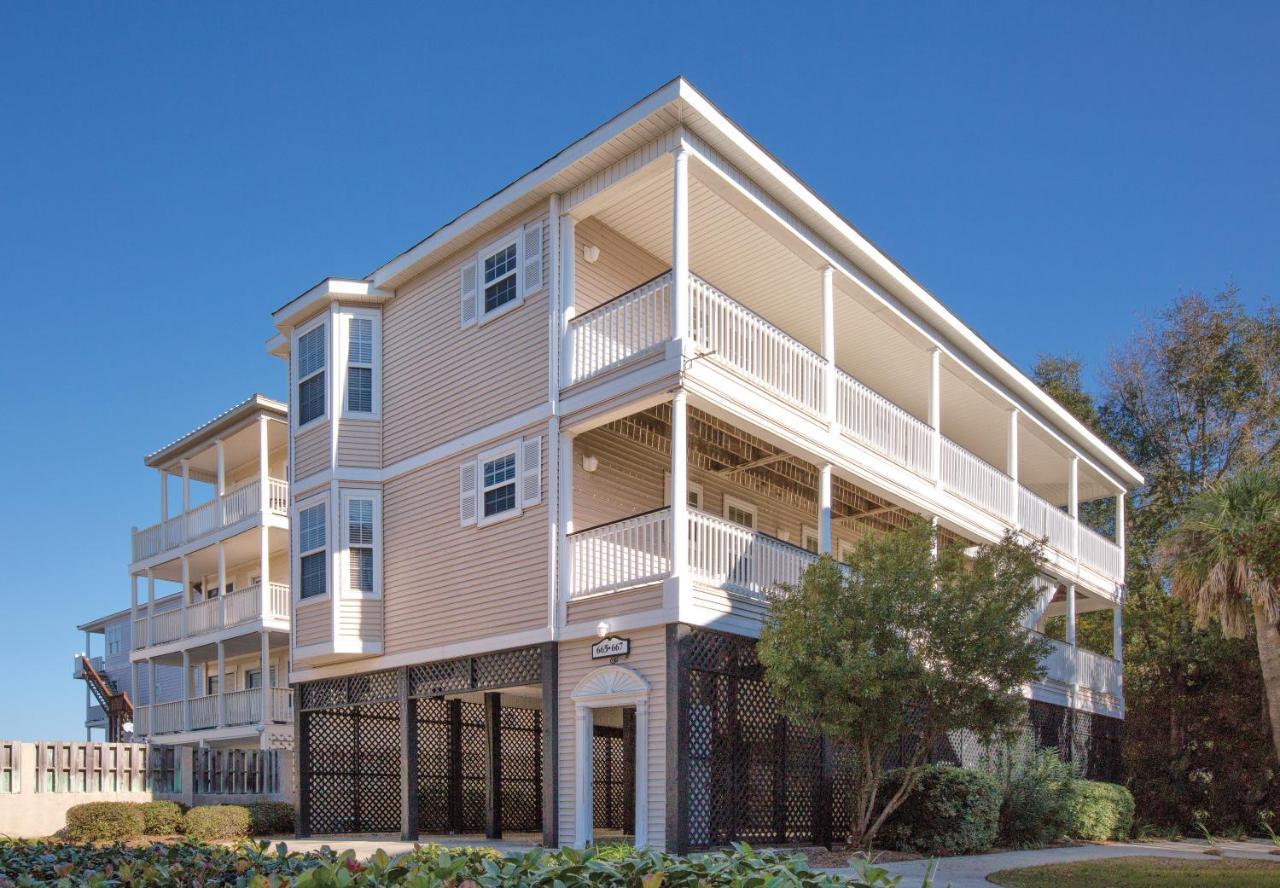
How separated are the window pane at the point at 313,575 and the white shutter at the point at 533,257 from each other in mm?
5970

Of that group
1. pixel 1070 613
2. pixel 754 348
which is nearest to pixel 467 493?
pixel 754 348

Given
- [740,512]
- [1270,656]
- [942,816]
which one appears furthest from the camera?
[1270,656]

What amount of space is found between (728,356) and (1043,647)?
5480 mm

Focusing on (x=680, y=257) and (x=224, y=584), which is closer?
(x=680, y=257)

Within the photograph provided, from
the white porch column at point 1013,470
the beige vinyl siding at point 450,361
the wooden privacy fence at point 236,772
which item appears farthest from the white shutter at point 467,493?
the white porch column at point 1013,470

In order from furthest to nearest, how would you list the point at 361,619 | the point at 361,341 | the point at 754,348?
the point at 361,341 < the point at 361,619 < the point at 754,348

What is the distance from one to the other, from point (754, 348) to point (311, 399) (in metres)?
8.33

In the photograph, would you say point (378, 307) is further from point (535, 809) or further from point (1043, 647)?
point (1043, 647)

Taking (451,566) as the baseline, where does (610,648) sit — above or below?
below

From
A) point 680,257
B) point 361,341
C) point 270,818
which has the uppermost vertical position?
point 680,257

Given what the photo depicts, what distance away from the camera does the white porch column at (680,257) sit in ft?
52.7

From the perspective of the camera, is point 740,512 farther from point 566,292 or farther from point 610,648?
point 610,648

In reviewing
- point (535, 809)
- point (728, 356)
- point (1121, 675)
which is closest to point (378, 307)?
point (728, 356)

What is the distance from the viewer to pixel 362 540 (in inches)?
807
